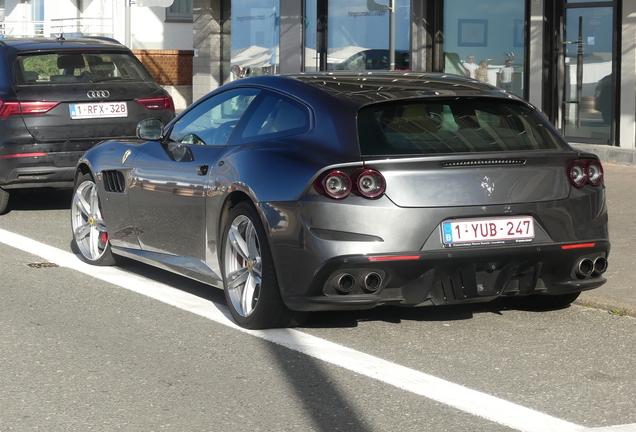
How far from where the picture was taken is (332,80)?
6516 millimetres

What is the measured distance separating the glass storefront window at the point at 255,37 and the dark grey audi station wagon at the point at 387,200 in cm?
1647

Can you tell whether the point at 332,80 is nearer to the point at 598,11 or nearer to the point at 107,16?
the point at 598,11

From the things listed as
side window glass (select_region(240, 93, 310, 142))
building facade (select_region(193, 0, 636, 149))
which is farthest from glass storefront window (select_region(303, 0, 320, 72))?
side window glass (select_region(240, 93, 310, 142))

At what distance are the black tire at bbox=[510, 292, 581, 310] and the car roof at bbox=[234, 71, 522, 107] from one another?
4.08 ft


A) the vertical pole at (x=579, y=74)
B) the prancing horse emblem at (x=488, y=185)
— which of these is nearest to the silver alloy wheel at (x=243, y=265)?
the prancing horse emblem at (x=488, y=185)

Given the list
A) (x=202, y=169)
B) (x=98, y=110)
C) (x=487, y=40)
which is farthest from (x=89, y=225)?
(x=487, y=40)

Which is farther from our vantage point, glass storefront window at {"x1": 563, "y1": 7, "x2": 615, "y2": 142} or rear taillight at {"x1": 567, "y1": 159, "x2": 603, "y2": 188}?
glass storefront window at {"x1": 563, "y1": 7, "x2": 615, "y2": 142}

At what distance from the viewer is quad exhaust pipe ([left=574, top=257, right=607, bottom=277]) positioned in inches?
238

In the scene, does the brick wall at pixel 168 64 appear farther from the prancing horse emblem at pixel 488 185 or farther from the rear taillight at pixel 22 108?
the prancing horse emblem at pixel 488 185

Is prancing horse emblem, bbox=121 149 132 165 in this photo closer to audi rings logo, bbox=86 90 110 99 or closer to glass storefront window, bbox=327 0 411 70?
Result: audi rings logo, bbox=86 90 110 99

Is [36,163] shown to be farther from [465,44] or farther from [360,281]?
[465,44]

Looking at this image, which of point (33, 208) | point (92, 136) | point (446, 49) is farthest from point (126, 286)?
point (446, 49)

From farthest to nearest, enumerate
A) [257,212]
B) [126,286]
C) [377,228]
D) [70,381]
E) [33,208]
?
[33,208], [126,286], [257,212], [377,228], [70,381]

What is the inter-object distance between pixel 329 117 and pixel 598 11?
11354 mm
